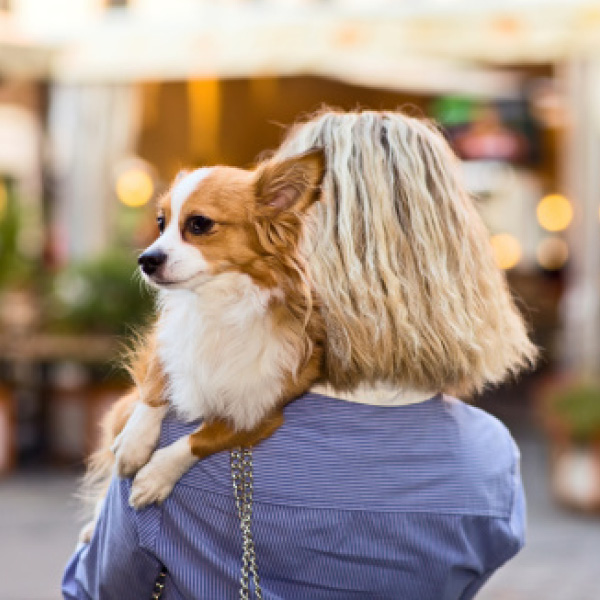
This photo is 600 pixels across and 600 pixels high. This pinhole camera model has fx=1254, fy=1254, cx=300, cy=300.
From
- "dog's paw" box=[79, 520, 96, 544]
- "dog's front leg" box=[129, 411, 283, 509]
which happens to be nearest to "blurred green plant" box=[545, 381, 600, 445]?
"dog's paw" box=[79, 520, 96, 544]

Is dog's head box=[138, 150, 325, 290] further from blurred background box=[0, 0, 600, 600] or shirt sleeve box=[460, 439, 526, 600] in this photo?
blurred background box=[0, 0, 600, 600]

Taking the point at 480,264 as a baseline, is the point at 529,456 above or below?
below

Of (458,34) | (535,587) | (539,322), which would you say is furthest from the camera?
(539,322)

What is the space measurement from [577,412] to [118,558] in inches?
250

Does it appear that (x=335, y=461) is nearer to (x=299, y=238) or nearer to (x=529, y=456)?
(x=299, y=238)

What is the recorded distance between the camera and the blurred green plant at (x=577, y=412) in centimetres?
821

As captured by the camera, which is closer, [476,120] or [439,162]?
[439,162]

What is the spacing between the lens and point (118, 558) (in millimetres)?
2277

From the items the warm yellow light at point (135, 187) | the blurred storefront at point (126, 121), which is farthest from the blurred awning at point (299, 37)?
the warm yellow light at point (135, 187)

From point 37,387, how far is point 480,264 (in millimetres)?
8067

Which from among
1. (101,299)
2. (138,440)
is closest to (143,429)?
(138,440)

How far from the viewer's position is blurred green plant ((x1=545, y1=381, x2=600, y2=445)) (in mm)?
8211

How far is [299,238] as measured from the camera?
2268 mm

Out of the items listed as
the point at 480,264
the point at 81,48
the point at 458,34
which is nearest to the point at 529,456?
the point at 458,34
